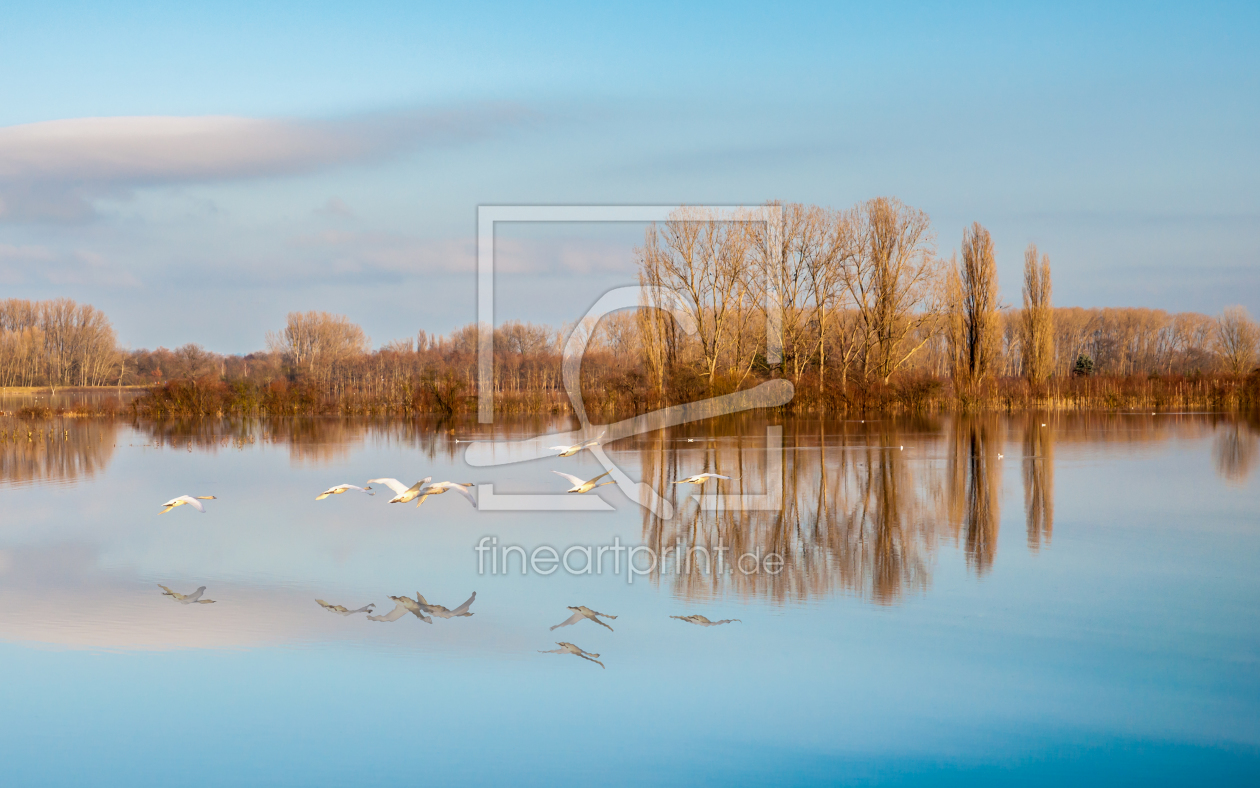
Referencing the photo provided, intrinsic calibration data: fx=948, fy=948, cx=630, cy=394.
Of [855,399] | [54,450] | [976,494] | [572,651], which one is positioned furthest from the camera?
[855,399]

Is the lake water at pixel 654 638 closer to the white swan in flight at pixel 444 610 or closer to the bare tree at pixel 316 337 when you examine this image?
the white swan in flight at pixel 444 610

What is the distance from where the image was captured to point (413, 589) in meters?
7.27

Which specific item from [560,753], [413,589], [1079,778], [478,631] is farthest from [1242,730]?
[413,589]

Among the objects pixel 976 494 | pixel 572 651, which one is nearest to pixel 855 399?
pixel 976 494

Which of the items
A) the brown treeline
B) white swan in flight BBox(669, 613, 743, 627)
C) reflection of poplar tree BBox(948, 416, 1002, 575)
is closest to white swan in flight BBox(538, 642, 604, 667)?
white swan in flight BBox(669, 613, 743, 627)

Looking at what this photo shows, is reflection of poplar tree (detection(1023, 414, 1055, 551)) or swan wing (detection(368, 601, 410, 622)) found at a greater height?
reflection of poplar tree (detection(1023, 414, 1055, 551))

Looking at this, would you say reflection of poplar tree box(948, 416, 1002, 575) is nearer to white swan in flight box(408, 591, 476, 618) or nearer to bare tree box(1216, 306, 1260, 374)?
white swan in flight box(408, 591, 476, 618)

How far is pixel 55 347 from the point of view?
235 feet

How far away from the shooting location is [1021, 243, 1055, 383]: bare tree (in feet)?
128

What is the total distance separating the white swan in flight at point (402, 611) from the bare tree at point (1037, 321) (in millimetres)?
36172

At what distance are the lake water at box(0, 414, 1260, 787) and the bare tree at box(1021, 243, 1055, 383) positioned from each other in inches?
1105

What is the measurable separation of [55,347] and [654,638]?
78.8 meters

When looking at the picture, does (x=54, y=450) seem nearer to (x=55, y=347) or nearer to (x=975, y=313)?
(x=975, y=313)

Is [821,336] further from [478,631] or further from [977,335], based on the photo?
[478,631]
